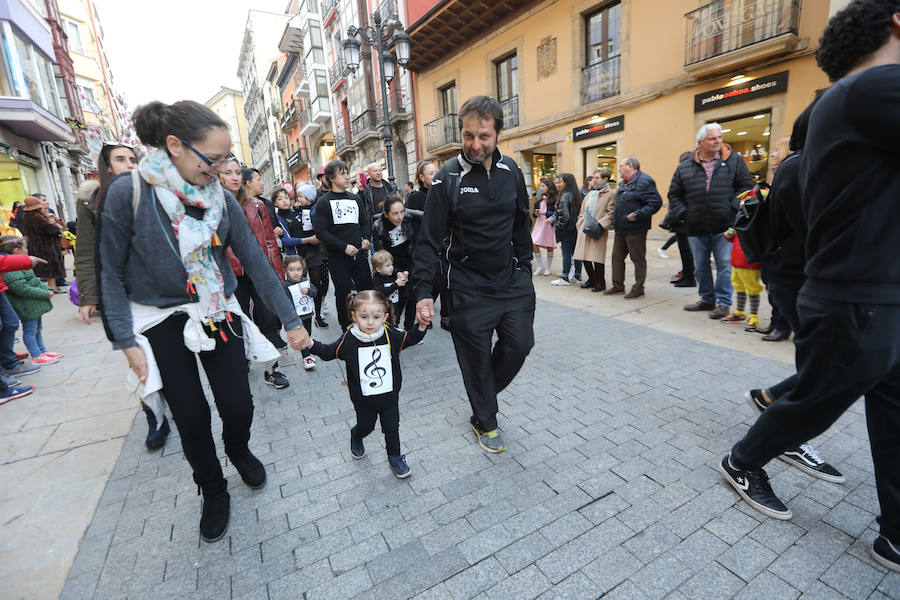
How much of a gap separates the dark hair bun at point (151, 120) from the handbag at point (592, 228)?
6248mm

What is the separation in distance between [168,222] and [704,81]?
11877 mm

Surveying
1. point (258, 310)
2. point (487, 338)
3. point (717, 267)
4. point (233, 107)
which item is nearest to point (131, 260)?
point (487, 338)

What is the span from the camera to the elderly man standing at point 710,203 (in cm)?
520

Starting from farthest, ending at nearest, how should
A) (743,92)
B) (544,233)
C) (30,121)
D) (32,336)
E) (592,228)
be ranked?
(30,121)
(743,92)
(544,233)
(592,228)
(32,336)

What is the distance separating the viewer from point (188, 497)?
2525mm

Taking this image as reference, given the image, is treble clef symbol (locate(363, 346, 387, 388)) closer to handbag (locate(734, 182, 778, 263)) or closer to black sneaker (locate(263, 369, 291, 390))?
black sneaker (locate(263, 369, 291, 390))

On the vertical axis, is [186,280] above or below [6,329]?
above

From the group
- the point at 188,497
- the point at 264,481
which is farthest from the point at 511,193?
the point at 188,497

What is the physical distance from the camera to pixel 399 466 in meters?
2.57

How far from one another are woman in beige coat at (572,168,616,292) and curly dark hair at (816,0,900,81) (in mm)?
5202

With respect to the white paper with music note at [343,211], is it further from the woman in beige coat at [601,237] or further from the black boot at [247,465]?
the woman in beige coat at [601,237]

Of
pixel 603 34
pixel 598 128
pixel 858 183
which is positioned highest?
pixel 603 34

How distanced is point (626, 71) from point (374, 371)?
40.0 ft

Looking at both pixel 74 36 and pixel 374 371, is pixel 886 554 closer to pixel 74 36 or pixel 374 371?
pixel 374 371
